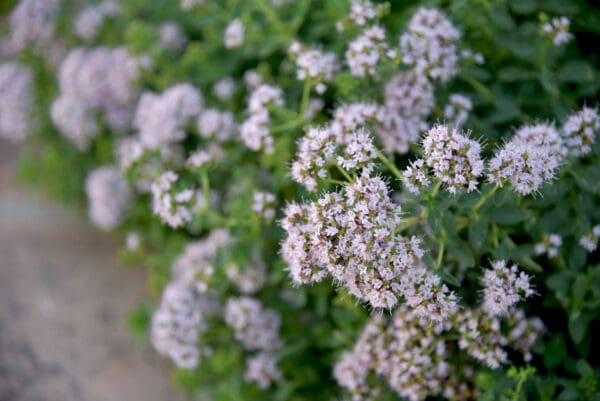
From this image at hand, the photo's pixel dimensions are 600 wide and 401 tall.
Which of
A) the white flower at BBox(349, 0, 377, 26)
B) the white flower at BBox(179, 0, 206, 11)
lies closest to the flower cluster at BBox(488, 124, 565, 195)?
the white flower at BBox(349, 0, 377, 26)


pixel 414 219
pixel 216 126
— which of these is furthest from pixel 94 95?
pixel 414 219

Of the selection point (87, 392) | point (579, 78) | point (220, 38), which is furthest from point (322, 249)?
point (87, 392)

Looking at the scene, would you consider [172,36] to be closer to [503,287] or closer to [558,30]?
[558,30]

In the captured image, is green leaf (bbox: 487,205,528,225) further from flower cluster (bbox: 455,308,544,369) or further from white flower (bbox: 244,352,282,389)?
white flower (bbox: 244,352,282,389)

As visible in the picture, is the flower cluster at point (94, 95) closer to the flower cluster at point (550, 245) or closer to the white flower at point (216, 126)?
the white flower at point (216, 126)

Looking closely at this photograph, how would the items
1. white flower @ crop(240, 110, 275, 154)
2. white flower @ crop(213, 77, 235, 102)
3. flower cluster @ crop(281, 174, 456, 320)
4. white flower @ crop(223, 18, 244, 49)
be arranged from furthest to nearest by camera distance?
white flower @ crop(213, 77, 235, 102), white flower @ crop(223, 18, 244, 49), white flower @ crop(240, 110, 275, 154), flower cluster @ crop(281, 174, 456, 320)

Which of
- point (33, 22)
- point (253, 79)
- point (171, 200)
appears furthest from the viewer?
point (33, 22)

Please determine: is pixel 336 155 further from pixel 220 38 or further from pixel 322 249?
pixel 220 38
